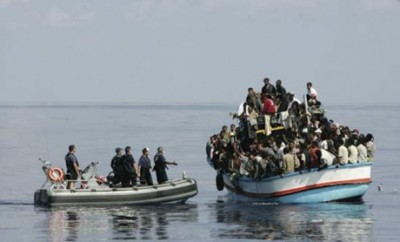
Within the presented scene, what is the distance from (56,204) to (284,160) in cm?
906

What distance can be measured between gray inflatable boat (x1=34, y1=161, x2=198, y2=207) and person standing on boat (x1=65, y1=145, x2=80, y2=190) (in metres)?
0.30

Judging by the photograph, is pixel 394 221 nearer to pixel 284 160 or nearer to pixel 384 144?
pixel 284 160

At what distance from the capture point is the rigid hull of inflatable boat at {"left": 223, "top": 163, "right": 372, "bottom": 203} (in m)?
52.0

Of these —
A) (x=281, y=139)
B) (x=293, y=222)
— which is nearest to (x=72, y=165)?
(x=281, y=139)

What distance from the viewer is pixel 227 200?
58750 millimetres

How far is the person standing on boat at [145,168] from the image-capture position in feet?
172

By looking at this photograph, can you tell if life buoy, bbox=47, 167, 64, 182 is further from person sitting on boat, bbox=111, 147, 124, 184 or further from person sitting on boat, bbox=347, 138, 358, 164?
person sitting on boat, bbox=347, 138, 358, 164

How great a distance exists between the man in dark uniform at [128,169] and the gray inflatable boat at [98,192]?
0.32 metres

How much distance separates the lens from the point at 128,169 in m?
52.0

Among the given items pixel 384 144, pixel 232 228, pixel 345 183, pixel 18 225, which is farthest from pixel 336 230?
pixel 384 144

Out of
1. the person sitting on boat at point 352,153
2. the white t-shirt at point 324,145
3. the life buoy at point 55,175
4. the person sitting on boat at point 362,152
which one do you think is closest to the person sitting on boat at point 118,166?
the life buoy at point 55,175

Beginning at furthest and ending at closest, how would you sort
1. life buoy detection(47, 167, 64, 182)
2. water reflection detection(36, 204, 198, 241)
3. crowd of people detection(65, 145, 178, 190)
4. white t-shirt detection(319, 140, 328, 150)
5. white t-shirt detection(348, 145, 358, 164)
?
white t-shirt detection(319, 140, 328, 150), white t-shirt detection(348, 145, 358, 164), crowd of people detection(65, 145, 178, 190), life buoy detection(47, 167, 64, 182), water reflection detection(36, 204, 198, 241)

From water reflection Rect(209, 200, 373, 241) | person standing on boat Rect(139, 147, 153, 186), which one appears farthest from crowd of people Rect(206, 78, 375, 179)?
person standing on boat Rect(139, 147, 153, 186)

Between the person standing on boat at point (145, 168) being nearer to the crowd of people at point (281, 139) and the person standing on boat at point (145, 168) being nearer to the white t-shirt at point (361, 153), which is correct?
the crowd of people at point (281, 139)
